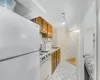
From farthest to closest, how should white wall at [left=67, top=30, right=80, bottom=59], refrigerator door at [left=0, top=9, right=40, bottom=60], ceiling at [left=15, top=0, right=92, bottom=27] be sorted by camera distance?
white wall at [left=67, top=30, right=80, bottom=59] → ceiling at [left=15, top=0, right=92, bottom=27] → refrigerator door at [left=0, top=9, right=40, bottom=60]

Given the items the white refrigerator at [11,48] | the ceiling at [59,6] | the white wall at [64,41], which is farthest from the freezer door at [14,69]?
the white wall at [64,41]

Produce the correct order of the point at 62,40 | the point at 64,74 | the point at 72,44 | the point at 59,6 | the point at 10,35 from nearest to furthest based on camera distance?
1. the point at 10,35
2. the point at 59,6
3. the point at 64,74
4. the point at 62,40
5. the point at 72,44

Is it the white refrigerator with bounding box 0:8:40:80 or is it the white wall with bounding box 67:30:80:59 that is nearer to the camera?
the white refrigerator with bounding box 0:8:40:80

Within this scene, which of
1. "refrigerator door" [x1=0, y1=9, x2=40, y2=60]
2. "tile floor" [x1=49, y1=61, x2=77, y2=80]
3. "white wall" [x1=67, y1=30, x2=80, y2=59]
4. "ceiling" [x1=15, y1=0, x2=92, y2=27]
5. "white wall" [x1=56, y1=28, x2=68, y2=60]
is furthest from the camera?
"white wall" [x1=67, y1=30, x2=80, y2=59]

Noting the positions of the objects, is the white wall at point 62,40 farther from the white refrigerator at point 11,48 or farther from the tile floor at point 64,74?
the white refrigerator at point 11,48

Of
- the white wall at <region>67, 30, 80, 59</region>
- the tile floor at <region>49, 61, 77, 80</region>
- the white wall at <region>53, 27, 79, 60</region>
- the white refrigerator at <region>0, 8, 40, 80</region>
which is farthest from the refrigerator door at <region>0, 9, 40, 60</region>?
the white wall at <region>67, 30, 80, 59</region>

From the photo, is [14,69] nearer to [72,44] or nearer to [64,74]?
[64,74]

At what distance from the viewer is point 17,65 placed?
822 mm

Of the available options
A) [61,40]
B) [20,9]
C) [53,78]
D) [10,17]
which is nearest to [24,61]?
[10,17]

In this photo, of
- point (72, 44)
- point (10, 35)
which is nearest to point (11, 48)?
point (10, 35)

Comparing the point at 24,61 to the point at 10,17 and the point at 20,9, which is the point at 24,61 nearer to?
the point at 10,17

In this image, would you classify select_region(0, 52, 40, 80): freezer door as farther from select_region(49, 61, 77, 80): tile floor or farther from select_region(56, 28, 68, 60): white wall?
select_region(56, 28, 68, 60): white wall

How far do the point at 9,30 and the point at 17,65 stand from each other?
0.33 m

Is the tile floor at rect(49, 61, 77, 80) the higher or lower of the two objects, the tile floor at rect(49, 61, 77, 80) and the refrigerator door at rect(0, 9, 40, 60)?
the lower
